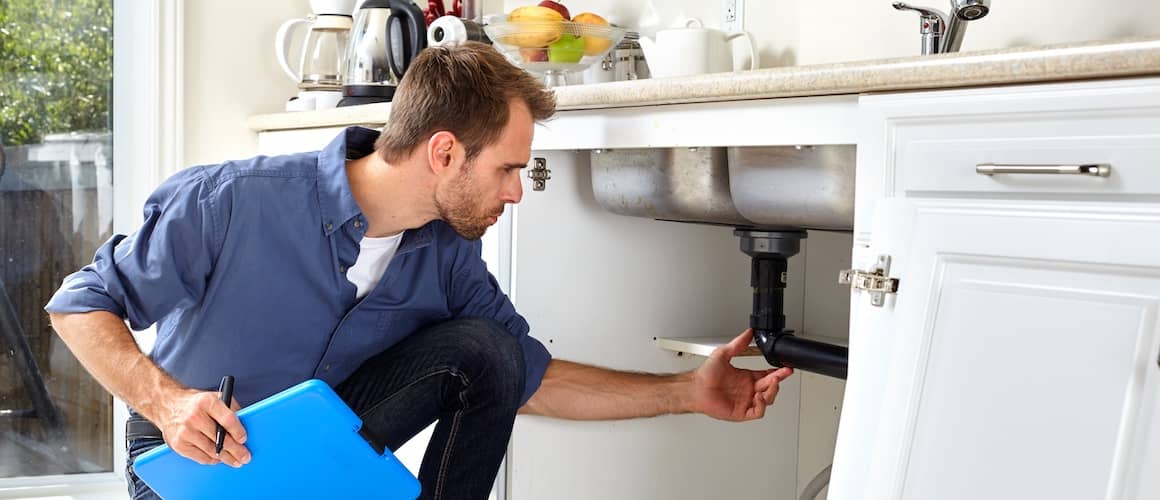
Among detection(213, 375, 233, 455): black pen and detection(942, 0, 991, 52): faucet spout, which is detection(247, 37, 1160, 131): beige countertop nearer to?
detection(942, 0, 991, 52): faucet spout

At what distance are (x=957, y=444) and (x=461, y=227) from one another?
696 mm

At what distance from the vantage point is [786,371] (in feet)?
5.52

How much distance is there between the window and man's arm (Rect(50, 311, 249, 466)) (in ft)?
4.57

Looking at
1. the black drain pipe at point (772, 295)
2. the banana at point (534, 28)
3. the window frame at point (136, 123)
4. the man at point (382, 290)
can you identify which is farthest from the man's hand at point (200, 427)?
the window frame at point (136, 123)

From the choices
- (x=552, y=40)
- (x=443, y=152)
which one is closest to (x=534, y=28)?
(x=552, y=40)

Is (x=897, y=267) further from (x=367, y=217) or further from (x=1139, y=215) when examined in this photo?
(x=367, y=217)

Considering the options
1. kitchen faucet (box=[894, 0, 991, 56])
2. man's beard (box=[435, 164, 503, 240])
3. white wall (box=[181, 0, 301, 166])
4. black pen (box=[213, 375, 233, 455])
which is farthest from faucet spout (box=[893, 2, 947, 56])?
white wall (box=[181, 0, 301, 166])

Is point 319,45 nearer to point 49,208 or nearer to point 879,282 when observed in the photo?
point 49,208

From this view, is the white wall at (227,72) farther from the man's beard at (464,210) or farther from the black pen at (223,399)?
the black pen at (223,399)

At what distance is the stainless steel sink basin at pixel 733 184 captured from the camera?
1.48 meters

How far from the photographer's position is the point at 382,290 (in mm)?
1600

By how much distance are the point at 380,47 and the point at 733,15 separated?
0.75 m

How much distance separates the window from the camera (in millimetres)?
2598

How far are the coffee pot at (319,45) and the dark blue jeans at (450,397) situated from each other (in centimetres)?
115
